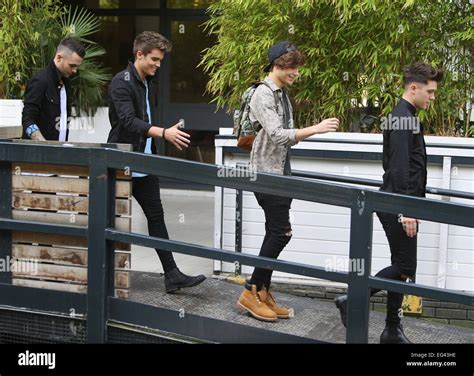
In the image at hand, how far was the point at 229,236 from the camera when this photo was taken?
23.3 ft

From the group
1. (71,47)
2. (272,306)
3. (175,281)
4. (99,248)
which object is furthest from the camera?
(71,47)

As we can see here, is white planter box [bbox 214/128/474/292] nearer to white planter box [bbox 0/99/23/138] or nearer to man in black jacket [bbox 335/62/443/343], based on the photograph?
man in black jacket [bbox 335/62/443/343]

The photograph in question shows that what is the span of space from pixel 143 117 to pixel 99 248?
113cm

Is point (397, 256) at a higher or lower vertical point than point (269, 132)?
lower

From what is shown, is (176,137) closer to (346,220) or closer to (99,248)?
(99,248)

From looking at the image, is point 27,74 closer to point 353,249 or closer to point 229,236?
point 229,236

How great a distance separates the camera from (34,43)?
1022 centimetres

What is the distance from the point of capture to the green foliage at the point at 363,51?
7.10 m

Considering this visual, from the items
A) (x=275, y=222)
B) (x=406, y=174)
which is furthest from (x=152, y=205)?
(x=406, y=174)

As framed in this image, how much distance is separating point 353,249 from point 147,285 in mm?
1960

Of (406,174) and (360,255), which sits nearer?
(360,255)

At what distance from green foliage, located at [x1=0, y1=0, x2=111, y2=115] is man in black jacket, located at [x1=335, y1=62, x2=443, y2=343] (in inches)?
235
